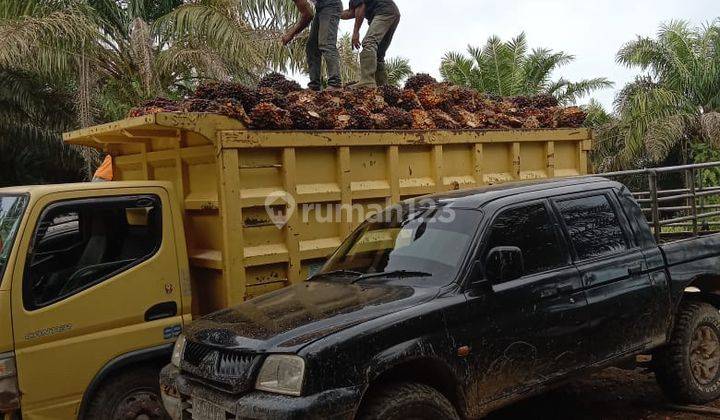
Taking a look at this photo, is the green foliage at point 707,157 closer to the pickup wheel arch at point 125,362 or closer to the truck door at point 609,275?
the truck door at point 609,275

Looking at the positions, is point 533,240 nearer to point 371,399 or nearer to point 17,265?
point 371,399

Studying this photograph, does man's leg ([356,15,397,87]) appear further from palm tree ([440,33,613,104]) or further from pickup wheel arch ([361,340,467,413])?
palm tree ([440,33,613,104])

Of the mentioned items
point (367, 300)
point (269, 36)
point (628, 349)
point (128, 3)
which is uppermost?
point (128, 3)

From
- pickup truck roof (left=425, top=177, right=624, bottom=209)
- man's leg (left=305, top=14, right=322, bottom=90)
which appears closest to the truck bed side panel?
pickup truck roof (left=425, top=177, right=624, bottom=209)

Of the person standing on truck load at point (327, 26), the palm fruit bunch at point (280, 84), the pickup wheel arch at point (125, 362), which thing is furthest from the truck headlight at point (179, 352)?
the person standing on truck load at point (327, 26)

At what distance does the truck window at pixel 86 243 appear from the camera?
4.02 metres

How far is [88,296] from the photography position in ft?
13.6

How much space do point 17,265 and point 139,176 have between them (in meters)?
1.95

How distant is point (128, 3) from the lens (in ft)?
46.7

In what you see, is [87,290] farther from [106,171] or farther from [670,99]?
[670,99]

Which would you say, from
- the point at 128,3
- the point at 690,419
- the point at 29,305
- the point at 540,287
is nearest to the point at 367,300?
the point at 540,287

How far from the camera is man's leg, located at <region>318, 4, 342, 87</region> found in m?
7.81

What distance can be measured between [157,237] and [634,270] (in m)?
3.33

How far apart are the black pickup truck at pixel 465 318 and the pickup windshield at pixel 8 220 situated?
120cm
